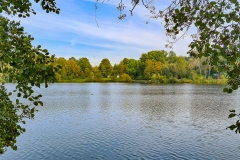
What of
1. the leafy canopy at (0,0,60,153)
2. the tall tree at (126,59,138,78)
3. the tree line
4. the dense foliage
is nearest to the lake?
the dense foliage

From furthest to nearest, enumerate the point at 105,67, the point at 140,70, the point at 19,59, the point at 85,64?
the point at 85,64 < the point at 105,67 < the point at 140,70 < the point at 19,59

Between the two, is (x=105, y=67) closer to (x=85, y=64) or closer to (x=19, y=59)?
(x=85, y=64)

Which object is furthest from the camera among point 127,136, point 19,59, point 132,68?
point 132,68

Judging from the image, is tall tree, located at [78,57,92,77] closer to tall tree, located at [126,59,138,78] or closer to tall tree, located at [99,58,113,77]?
tall tree, located at [99,58,113,77]

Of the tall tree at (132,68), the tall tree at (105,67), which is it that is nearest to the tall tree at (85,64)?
the tall tree at (105,67)

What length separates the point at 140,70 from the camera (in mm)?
101812

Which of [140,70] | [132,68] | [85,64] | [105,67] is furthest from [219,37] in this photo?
[85,64]

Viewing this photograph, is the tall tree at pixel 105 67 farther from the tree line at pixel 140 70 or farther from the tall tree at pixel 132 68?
the tall tree at pixel 132 68

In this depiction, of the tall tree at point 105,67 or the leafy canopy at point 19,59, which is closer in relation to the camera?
the leafy canopy at point 19,59

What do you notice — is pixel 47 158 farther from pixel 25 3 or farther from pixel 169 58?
pixel 169 58

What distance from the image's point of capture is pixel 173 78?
3339 inches

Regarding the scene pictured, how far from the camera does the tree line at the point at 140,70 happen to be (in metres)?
85.0

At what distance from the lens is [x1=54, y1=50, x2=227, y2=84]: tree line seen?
85.0 meters

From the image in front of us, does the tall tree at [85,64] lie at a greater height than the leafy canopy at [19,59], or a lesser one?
greater
